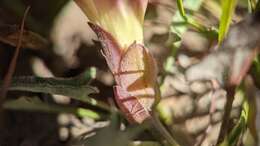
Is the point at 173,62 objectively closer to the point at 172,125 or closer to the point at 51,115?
the point at 172,125

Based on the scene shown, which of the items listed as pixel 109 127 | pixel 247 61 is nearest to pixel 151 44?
pixel 109 127

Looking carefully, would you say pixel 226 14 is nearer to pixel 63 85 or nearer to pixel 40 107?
pixel 63 85

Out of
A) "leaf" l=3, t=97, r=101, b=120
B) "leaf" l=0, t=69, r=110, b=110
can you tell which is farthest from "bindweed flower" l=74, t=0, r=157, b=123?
"leaf" l=3, t=97, r=101, b=120

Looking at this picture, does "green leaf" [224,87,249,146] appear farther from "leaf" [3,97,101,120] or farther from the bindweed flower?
"leaf" [3,97,101,120]

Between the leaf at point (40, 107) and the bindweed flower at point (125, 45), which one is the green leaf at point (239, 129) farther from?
the leaf at point (40, 107)

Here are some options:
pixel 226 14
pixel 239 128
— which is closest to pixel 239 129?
pixel 239 128

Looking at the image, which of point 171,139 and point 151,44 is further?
point 151,44

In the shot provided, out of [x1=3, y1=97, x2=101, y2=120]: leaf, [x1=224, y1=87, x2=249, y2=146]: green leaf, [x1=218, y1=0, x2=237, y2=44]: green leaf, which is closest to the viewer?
[x1=218, y1=0, x2=237, y2=44]: green leaf

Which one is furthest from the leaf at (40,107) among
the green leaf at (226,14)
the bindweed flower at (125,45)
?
the green leaf at (226,14)
